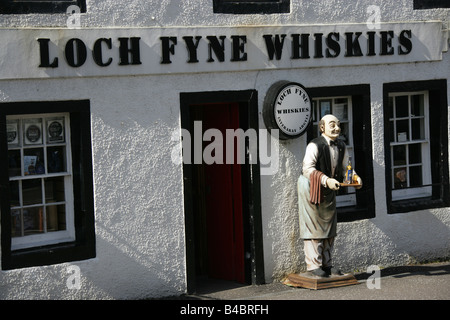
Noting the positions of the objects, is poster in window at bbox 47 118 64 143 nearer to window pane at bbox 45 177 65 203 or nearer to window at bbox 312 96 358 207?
window pane at bbox 45 177 65 203

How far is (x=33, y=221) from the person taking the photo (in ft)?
31.3

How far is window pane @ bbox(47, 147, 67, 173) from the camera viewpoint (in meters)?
9.59

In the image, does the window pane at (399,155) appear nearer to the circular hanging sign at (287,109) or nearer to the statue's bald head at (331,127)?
the circular hanging sign at (287,109)

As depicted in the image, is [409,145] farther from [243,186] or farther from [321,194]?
[243,186]

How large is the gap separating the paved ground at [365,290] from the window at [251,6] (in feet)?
11.6

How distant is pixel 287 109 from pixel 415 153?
2.66m

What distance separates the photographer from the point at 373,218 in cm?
1142

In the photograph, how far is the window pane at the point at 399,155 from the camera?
11.9 meters

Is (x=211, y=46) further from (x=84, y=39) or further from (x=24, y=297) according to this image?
(x=24, y=297)

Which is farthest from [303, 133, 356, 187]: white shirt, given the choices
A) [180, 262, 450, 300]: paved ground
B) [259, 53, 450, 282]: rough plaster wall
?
[180, 262, 450, 300]: paved ground

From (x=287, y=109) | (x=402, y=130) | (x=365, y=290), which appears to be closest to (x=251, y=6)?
(x=287, y=109)

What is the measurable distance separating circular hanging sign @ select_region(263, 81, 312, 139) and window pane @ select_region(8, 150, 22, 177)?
3.12 m

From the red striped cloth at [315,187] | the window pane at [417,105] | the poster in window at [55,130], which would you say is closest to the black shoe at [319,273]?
the red striped cloth at [315,187]

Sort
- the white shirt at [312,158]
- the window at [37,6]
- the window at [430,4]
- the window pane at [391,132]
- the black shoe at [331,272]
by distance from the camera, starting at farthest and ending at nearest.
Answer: the window pane at [391,132] → the window at [430,4] → the black shoe at [331,272] → the white shirt at [312,158] → the window at [37,6]
